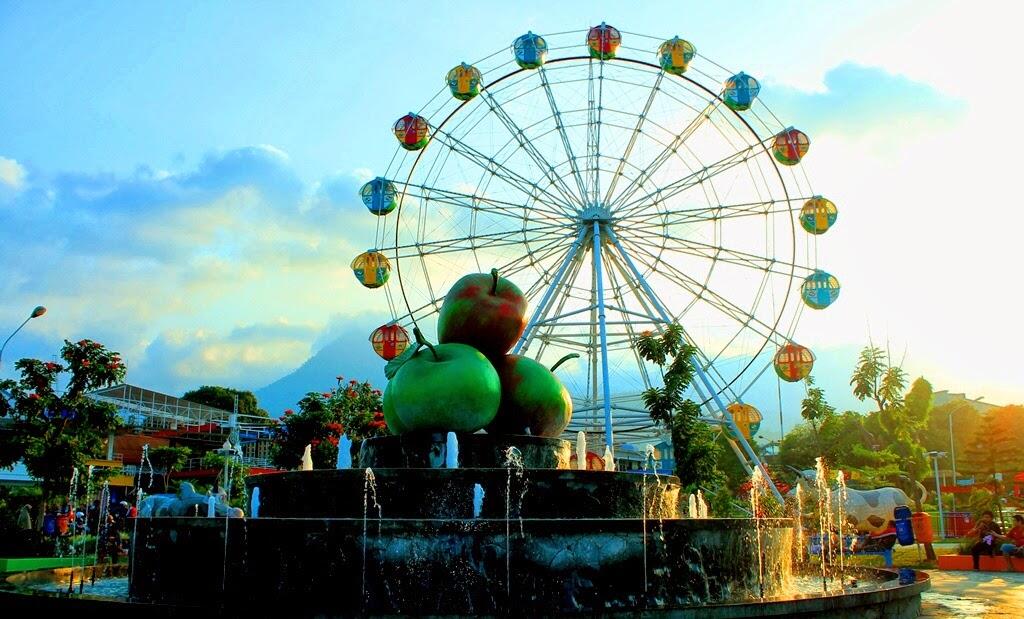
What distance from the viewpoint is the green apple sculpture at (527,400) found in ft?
35.1

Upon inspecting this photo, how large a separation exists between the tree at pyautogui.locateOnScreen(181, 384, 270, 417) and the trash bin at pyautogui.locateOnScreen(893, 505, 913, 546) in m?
72.9

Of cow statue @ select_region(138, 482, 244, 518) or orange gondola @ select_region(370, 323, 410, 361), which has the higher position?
orange gondola @ select_region(370, 323, 410, 361)

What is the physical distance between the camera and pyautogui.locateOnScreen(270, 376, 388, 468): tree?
86.0 feet

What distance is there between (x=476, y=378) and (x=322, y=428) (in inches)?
702

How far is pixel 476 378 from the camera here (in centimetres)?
982

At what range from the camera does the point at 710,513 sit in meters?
24.2

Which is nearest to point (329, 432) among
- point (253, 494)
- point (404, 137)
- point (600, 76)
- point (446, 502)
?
point (404, 137)

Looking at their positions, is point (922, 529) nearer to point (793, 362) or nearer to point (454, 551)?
point (793, 362)

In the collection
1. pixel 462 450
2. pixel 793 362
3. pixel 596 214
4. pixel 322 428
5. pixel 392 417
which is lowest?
pixel 462 450

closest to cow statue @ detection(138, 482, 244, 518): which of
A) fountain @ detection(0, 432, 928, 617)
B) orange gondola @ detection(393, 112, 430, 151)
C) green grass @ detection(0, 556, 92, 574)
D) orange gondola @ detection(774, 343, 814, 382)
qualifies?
green grass @ detection(0, 556, 92, 574)

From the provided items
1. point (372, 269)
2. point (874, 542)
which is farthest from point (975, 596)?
point (372, 269)

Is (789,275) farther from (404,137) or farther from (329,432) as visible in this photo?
(329,432)

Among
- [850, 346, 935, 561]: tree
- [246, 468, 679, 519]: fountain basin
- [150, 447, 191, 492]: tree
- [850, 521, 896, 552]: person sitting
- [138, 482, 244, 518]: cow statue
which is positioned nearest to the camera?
[246, 468, 679, 519]: fountain basin

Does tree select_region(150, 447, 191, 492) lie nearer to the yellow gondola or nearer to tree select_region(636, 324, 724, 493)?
the yellow gondola
